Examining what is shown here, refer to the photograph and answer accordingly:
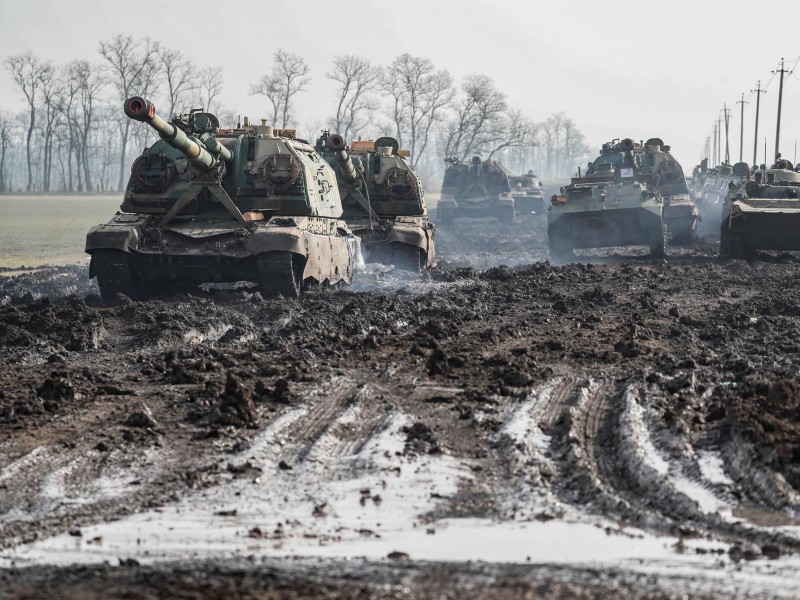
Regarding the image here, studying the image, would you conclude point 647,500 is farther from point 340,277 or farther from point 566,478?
Answer: point 340,277

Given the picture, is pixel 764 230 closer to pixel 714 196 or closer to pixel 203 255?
pixel 203 255

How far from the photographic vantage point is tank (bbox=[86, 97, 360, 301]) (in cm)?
1606

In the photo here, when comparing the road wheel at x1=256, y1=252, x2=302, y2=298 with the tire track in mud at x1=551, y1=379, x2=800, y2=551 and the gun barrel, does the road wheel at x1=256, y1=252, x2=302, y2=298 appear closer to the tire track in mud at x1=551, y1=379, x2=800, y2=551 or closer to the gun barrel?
the gun barrel

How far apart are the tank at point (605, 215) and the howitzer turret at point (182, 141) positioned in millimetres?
9647

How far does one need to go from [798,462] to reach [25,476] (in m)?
4.09

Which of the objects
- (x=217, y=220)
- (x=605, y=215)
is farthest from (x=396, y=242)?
(x=605, y=215)

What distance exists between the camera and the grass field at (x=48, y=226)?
102 ft

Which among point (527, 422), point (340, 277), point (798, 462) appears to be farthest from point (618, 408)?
point (340, 277)

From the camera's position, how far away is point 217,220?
1688 centimetres

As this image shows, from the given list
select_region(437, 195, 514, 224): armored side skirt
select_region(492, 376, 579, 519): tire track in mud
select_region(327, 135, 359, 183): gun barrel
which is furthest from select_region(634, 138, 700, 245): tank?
select_region(492, 376, 579, 519): tire track in mud

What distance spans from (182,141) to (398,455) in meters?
9.24

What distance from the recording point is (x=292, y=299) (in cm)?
1616

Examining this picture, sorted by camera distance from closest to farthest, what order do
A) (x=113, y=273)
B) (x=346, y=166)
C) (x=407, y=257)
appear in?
1. (x=113, y=273)
2. (x=346, y=166)
3. (x=407, y=257)

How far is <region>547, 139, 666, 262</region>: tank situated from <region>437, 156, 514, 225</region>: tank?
636 inches
